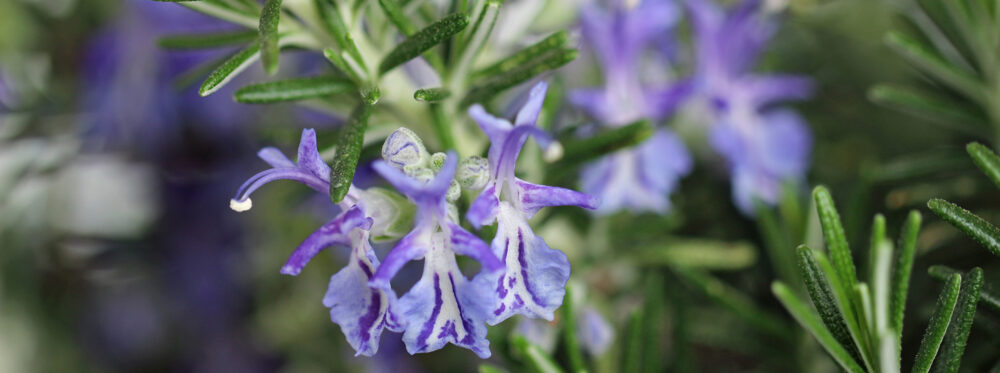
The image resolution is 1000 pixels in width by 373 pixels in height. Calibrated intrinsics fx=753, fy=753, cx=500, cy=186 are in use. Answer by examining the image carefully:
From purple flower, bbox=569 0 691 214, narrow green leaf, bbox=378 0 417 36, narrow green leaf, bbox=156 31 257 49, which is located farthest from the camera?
purple flower, bbox=569 0 691 214

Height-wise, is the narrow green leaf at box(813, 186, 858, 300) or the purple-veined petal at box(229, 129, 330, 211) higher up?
the purple-veined petal at box(229, 129, 330, 211)

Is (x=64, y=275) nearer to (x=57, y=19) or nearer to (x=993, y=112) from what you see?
(x=57, y=19)

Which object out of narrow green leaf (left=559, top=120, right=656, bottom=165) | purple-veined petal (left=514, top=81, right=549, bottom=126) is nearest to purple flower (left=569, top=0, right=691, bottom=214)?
narrow green leaf (left=559, top=120, right=656, bottom=165)

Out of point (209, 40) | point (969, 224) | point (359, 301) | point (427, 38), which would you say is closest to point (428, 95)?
point (427, 38)

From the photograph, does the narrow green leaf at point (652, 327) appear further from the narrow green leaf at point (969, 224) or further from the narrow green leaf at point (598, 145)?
the narrow green leaf at point (969, 224)

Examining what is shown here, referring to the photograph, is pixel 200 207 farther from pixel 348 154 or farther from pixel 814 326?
pixel 814 326

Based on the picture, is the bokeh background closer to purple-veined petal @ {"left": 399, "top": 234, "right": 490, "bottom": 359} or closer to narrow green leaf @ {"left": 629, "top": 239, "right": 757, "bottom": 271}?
narrow green leaf @ {"left": 629, "top": 239, "right": 757, "bottom": 271}

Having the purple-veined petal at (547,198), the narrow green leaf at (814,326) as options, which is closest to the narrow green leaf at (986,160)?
the narrow green leaf at (814,326)

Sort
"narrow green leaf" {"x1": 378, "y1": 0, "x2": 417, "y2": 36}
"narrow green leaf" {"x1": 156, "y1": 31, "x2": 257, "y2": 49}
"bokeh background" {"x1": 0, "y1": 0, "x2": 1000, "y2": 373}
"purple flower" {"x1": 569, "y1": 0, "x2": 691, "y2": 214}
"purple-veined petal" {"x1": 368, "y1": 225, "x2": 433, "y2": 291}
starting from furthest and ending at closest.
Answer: "bokeh background" {"x1": 0, "y1": 0, "x2": 1000, "y2": 373}, "purple flower" {"x1": 569, "y1": 0, "x2": 691, "y2": 214}, "narrow green leaf" {"x1": 156, "y1": 31, "x2": 257, "y2": 49}, "narrow green leaf" {"x1": 378, "y1": 0, "x2": 417, "y2": 36}, "purple-veined petal" {"x1": 368, "y1": 225, "x2": 433, "y2": 291}
